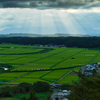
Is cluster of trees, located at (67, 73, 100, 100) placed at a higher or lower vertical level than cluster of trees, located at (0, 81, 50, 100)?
higher

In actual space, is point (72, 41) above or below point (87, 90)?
below

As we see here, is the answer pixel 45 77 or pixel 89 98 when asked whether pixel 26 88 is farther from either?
pixel 89 98

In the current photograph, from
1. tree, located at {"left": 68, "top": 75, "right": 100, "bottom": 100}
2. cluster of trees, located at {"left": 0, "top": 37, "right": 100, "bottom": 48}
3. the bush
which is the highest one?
tree, located at {"left": 68, "top": 75, "right": 100, "bottom": 100}

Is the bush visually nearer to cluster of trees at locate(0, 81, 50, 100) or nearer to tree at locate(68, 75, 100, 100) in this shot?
cluster of trees at locate(0, 81, 50, 100)

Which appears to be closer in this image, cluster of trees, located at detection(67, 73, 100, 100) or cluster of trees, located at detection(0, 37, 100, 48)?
cluster of trees, located at detection(67, 73, 100, 100)

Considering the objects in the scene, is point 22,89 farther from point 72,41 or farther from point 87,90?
point 72,41

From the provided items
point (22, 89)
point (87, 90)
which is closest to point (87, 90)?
point (87, 90)

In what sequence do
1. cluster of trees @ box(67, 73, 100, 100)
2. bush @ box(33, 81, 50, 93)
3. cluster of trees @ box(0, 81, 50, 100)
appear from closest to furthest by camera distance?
cluster of trees @ box(67, 73, 100, 100)
cluster of trees @ box(0, 81, 50, 100)
bush @ box(33, 81, 50, 93)

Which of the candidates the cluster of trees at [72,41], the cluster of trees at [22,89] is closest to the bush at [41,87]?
the cluster of trees at [22,89]

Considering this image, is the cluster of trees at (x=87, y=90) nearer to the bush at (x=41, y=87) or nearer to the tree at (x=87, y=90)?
the tree at (x=87, y=90)

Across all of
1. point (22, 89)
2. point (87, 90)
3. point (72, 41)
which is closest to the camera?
point (87, 90)

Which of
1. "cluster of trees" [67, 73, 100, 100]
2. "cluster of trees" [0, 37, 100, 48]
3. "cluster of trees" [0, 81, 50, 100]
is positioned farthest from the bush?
"cluster of trees" [0, 37, 100, 48]

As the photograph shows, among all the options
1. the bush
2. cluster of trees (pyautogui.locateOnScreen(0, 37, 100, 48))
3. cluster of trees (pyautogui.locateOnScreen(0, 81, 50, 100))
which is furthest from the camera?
cluster of trees (pyautogui.locateOnScreen(0, 37, 100, 48))
